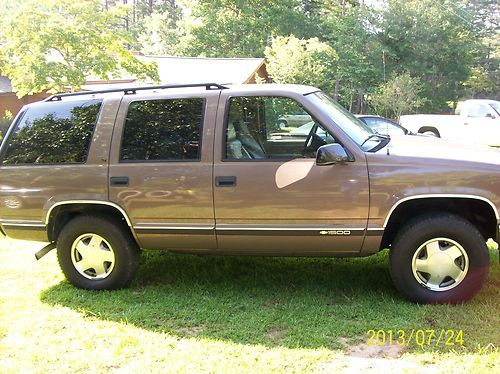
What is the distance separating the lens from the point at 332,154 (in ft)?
12.4

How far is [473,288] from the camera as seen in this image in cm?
390

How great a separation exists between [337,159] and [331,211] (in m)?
0.44

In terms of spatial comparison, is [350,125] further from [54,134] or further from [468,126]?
[468,126]

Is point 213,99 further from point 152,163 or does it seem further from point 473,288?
point 473,288

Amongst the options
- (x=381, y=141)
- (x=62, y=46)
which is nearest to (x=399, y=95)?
(x=62, y=46)

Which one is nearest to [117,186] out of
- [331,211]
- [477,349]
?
[331,211]

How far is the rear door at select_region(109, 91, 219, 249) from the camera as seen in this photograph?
4.13 m

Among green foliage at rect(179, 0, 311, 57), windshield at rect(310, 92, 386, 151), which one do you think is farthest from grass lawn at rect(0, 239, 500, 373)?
green foliage at rect(179, 0, 311, 57)

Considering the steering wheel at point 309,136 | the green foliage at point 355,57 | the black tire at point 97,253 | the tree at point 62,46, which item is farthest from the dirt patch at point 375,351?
the green foliage at point 355,57

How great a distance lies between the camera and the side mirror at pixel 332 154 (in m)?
3.80

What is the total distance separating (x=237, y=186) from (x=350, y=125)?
46.4 inches

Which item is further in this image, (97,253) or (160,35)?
(160,35)

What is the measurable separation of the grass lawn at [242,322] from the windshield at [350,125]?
1.35 m

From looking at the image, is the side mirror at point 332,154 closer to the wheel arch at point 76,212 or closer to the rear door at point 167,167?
the rear door at point 167,167
